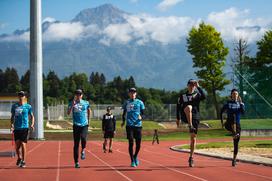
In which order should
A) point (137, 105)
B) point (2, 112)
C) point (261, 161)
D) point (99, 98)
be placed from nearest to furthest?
point (137, 105) < point (261, 161) < point (2, 112) < point (99, 98)

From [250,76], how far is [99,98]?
98.4 m

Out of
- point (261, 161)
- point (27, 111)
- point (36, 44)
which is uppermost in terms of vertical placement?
point (36, 44)

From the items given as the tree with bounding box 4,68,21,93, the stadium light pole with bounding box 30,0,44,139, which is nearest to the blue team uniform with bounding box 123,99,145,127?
the stadium light pole with bounding box 30,0,44,139

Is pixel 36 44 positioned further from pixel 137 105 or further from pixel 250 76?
pixel 137 105

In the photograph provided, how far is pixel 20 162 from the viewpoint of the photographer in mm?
15836

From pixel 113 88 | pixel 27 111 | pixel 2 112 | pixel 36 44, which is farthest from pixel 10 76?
pixel 27 111

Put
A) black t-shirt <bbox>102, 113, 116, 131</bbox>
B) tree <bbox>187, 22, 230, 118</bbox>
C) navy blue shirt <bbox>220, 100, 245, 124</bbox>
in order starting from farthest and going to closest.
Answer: tree <bbox>187, 22, 230, 118</bbox>
black t-shirt <bbox>102, 113, 116, 131</bbox>
navy blue shirt <bbox>220, 100, 245, 124</bbox>

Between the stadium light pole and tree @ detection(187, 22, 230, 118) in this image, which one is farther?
tree @ detection(187, 22, 230, 118)

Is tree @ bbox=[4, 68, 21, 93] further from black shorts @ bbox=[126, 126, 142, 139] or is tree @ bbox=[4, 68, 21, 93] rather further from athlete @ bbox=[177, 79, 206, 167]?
athlete @ bbox=[177, 79, 206, 167]

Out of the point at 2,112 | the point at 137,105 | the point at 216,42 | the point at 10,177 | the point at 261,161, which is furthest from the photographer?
the point at 2,112

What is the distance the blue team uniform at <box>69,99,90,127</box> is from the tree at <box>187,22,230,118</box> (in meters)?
45.7

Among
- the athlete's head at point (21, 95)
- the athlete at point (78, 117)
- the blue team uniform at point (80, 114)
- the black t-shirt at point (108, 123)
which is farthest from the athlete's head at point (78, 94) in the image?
the black t-shirt at point (108, 123)

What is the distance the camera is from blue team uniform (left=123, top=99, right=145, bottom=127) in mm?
15633

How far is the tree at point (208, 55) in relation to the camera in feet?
199
